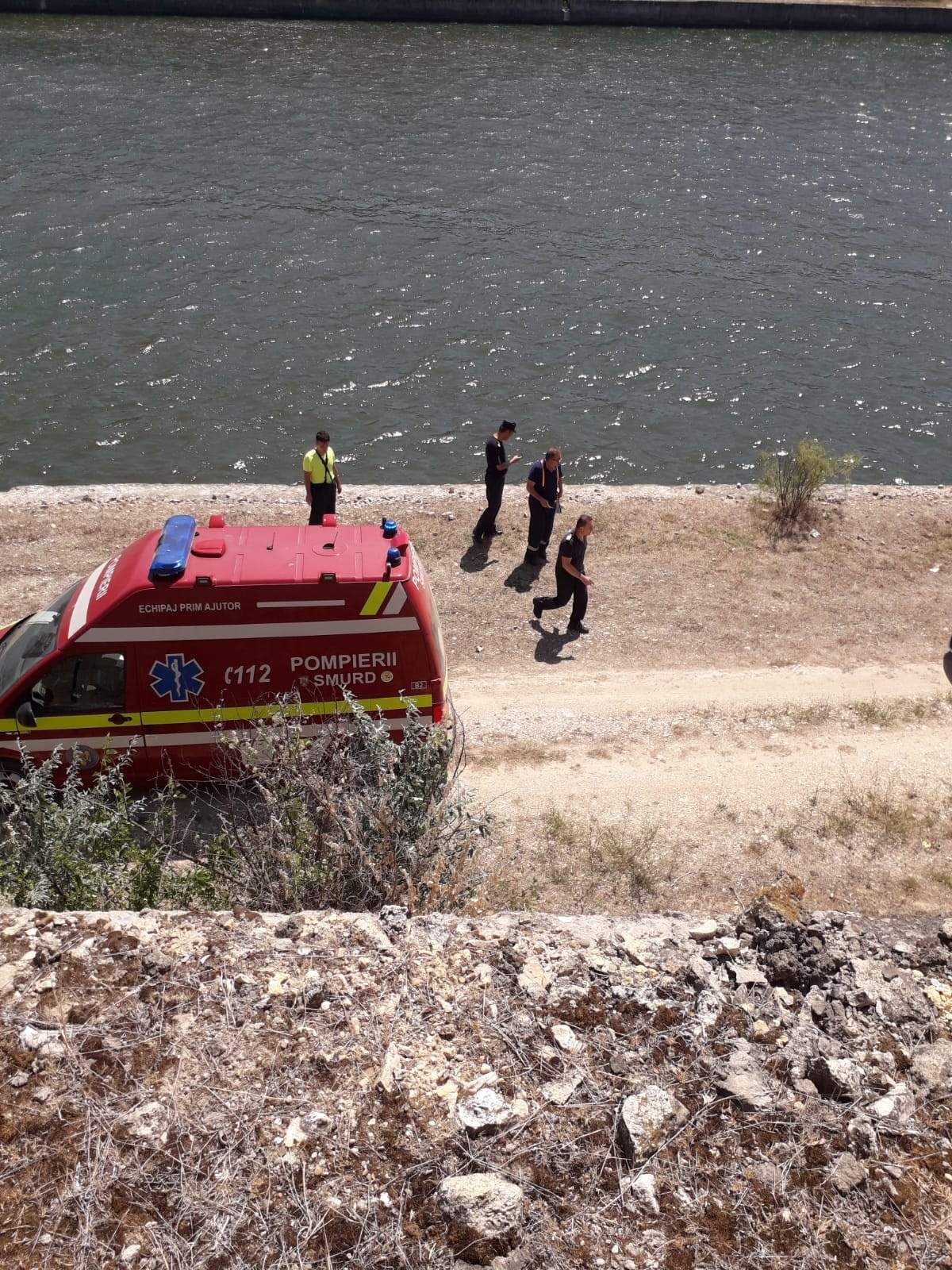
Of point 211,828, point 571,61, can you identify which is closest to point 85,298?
point 211,828

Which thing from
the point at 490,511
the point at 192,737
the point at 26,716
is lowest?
the point at 490,511

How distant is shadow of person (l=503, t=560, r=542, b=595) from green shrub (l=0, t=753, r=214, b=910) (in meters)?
6.86

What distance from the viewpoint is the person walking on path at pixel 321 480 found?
1284cm

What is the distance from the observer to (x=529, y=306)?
2377cm

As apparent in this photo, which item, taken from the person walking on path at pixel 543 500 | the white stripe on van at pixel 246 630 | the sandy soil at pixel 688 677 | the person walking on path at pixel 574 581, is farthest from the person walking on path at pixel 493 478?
the white stripe on van at pixel 246 630

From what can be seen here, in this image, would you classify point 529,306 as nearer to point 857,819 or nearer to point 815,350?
point 815,350

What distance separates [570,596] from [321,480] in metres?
3.39

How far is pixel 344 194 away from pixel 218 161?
470 centimetres

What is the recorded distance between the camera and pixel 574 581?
12.1 meters

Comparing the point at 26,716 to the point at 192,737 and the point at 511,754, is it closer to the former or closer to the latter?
the point at 192,737

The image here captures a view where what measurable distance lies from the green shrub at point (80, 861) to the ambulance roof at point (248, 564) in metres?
1.97

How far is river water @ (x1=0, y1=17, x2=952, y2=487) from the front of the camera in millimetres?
19797

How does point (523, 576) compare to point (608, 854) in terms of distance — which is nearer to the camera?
point (608, 854)

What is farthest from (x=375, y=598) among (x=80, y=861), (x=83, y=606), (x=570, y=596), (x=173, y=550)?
(x=570, y=596)
